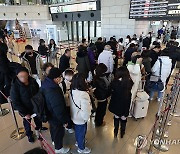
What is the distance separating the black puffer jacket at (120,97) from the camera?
2.34m

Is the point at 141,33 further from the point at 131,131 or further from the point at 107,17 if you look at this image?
the point at 131,131

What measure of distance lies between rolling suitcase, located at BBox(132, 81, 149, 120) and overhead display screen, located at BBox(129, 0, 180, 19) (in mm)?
4896

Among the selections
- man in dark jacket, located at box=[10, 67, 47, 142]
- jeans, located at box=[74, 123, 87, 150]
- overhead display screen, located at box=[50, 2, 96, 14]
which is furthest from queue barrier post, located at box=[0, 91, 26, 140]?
A: overhead display screen, located at box=[50, 2, 96, 14]

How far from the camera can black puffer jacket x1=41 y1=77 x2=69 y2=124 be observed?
192 centimetres

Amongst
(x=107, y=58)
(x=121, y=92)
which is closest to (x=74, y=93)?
(x=121, y=92)

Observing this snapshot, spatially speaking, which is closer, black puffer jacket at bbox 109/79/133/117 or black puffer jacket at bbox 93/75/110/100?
black puffer jacket at bbox 109/79/133/117

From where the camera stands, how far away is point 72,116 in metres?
2.23

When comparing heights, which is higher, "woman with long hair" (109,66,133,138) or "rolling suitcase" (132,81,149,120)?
"woman with long hair" (109,66,133,138)

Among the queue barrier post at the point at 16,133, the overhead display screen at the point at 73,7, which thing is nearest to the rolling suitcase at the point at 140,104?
the queue barrier post at the point at 16,133

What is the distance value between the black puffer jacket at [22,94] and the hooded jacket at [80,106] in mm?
754

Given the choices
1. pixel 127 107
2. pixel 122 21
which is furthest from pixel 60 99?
pixel 122 21

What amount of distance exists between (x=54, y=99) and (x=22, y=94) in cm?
70

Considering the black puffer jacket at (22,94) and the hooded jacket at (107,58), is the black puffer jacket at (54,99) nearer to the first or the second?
the black puffer jacket at (22,94)

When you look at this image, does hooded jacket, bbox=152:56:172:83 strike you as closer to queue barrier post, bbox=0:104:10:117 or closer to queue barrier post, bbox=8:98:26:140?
queue barrier post, bbox=8:98:26:140
